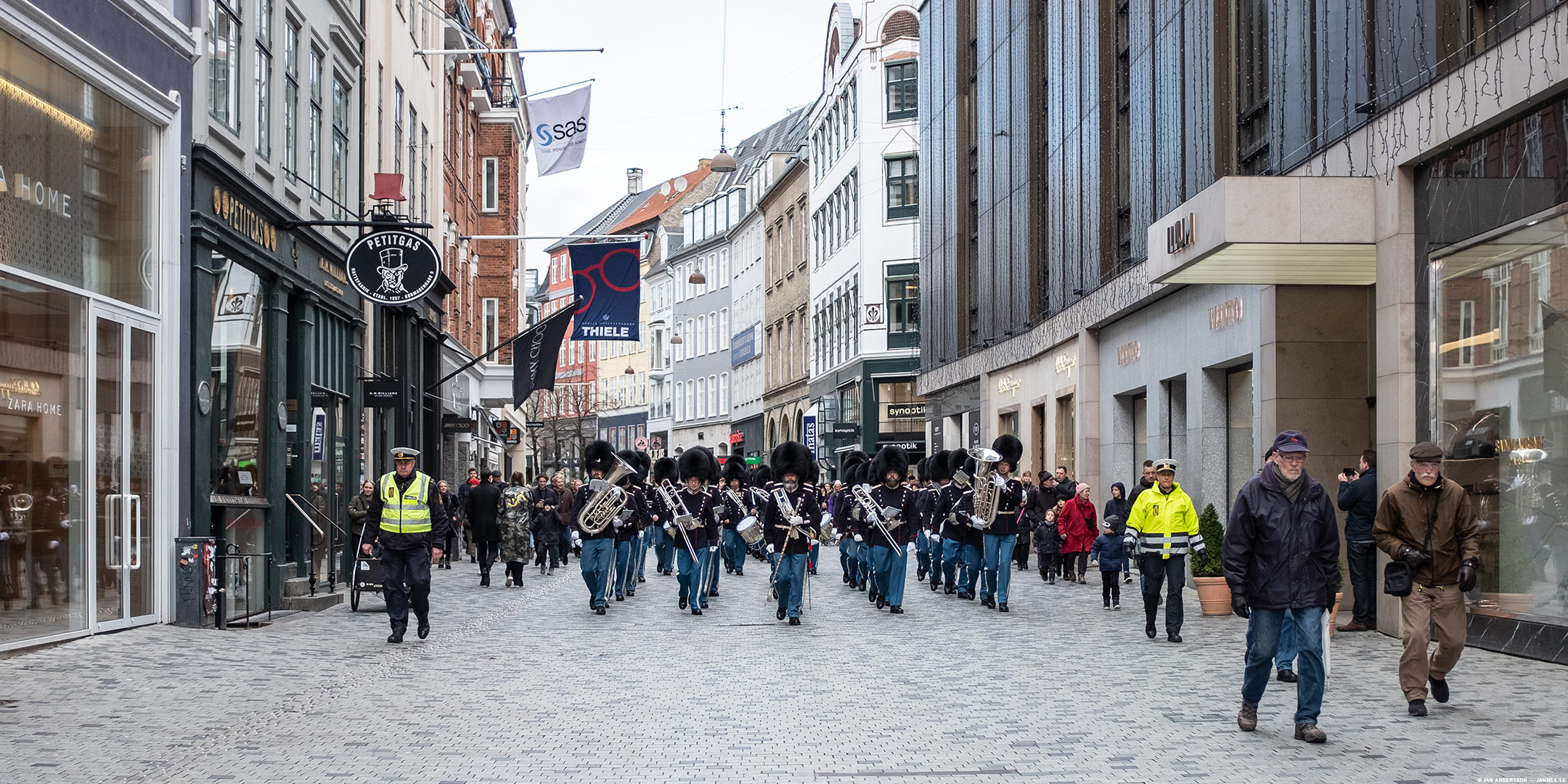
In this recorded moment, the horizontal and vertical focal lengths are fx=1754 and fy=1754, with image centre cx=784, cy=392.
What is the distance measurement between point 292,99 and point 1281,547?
15.7m

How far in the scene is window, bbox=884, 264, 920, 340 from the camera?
58219 millimetres

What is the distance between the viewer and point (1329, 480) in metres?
19.6

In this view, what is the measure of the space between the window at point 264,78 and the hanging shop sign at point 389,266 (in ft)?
5.04

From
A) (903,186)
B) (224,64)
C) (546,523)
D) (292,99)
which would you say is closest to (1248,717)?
(224,64)

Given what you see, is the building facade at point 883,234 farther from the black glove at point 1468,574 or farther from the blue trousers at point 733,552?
the black glove at point 1468,574

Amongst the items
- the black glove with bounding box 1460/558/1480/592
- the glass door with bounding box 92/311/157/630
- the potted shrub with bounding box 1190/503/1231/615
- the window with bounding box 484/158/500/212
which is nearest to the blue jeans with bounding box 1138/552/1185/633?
the potted shrub with bounding box 1190/503/1231/615

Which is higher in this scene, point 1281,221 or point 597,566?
point 1281,221

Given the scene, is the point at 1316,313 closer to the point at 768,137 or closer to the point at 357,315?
the point at 357,315

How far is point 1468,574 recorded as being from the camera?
405 inches

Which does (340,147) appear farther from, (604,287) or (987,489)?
(987,489)

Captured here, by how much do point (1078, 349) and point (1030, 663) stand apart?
18.3m

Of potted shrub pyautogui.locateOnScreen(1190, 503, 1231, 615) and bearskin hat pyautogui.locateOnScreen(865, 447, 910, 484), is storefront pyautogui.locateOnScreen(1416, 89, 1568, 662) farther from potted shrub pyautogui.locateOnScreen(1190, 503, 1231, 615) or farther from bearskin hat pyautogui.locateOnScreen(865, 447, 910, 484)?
bearskin hat pyautogui.locateOnScreen(865, 447, 910, 484)

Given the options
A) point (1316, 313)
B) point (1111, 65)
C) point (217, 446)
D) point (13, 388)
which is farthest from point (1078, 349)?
point (13, 388)

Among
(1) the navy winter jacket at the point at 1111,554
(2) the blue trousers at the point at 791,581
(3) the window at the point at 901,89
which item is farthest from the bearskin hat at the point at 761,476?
(3) the window at the point at 901,89
